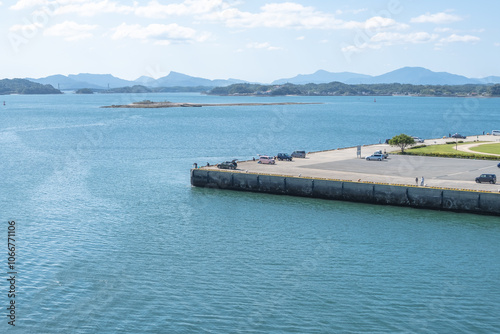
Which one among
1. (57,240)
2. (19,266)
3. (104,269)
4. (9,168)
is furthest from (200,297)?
(9,168)

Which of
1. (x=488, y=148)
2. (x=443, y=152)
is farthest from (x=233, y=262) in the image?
(x=488, y=148)

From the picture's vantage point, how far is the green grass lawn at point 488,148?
3607 inches

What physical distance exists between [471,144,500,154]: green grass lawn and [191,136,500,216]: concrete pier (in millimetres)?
9953

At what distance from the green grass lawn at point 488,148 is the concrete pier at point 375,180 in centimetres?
995

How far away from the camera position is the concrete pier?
2425 inches

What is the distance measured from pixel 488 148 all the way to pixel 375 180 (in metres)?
36.9

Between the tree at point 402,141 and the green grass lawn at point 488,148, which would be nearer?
the tree at point 402,141

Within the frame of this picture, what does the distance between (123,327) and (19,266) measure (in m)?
13.8

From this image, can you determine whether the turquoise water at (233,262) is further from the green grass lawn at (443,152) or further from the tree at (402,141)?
the tree at (402,141)

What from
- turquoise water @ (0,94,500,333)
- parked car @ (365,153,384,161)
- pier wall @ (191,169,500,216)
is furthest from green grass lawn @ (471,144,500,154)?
turquoise water @ (0,94,500,333)

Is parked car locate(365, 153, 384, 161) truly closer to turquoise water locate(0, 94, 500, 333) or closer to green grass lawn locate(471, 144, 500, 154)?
green grass lawn locate(471, 144, 500, 154)

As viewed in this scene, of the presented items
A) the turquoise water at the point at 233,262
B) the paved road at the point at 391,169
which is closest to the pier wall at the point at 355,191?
the turquoise water at the point at 233,262

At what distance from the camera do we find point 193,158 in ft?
344

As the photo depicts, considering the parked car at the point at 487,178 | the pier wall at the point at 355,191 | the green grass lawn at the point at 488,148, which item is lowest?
the pier wall at the point at 355,191
